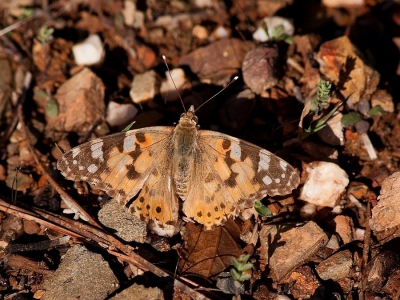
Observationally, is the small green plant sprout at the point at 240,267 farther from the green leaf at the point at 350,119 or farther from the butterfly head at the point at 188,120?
the green leaf at the point at 350,119

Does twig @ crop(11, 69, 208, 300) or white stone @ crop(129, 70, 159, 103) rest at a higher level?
white stone @ crop(129, 70, 159, 103)

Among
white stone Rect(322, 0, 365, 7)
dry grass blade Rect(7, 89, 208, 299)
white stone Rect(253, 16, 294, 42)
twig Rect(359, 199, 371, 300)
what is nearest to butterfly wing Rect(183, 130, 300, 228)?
dry grass blade Rect(7, 89, 208, 299)

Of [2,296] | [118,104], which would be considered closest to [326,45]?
[118,104]

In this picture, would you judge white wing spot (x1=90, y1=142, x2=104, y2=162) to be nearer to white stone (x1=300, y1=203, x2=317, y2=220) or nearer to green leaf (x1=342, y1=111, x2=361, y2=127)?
white stone (x1=300, y1=203, x2=317, y2=220)

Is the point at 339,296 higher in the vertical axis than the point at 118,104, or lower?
lower

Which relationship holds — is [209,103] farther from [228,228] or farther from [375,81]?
[375,81]
